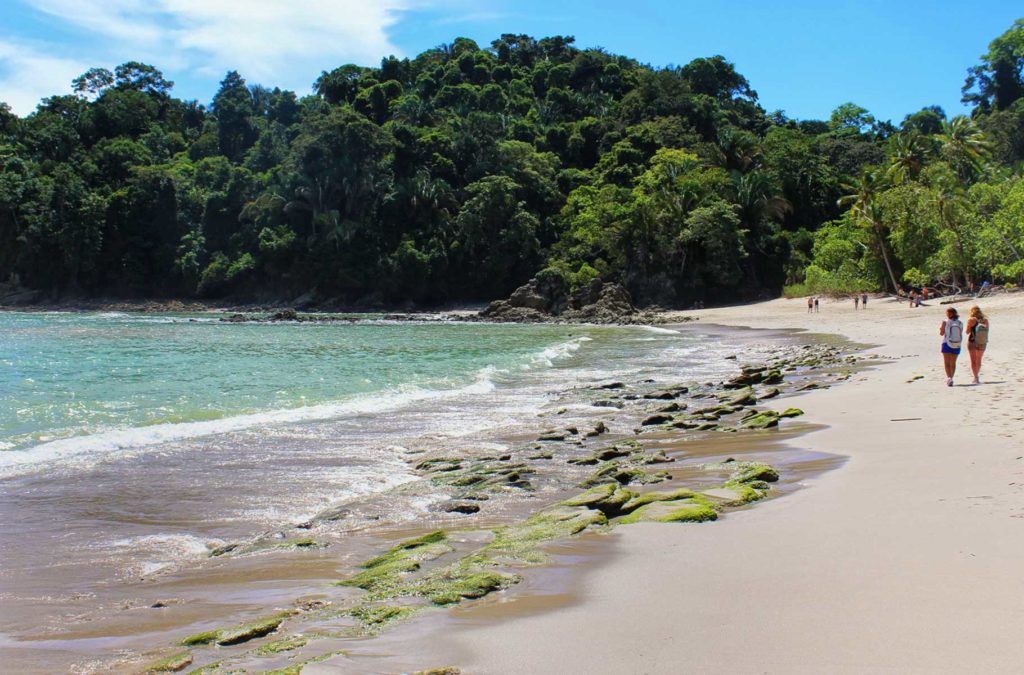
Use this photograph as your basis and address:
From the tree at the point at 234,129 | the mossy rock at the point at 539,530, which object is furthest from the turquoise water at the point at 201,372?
the tree at the point at 234,129

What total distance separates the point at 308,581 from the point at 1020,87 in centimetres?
10505

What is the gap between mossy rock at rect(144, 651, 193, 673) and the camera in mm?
3918

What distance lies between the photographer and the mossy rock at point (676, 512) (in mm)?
6137

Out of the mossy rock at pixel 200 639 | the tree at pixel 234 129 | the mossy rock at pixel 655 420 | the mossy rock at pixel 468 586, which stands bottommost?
the mossy rock at pixel 655 420

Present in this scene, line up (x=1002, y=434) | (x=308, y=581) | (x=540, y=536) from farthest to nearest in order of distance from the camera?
(x=1002, y=434) < (x=540, y=536) < (x=308, y=581)

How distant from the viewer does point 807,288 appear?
2227 inches

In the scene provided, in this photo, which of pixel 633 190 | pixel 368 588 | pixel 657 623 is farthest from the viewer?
pixel 633 190

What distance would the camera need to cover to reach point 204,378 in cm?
1984

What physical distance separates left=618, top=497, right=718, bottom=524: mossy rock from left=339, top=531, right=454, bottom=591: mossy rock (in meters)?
1.51

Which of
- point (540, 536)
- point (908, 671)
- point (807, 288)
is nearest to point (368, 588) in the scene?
point (540, 536)

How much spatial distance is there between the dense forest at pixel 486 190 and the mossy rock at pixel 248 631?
48.6 m

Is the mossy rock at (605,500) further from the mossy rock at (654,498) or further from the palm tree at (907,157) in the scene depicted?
the palm tree at (907,157)

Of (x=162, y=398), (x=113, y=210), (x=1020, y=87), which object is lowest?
(x=162, y=398)

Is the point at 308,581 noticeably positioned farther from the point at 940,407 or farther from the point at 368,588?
the point at 940,407
